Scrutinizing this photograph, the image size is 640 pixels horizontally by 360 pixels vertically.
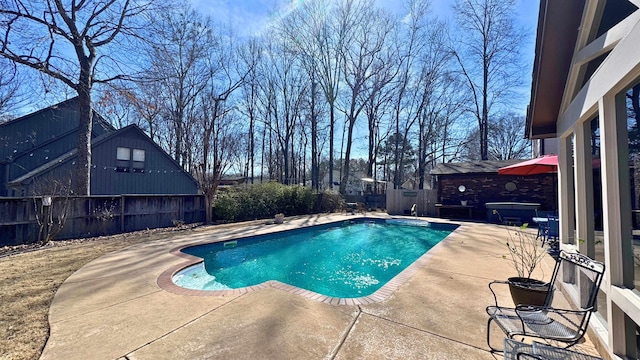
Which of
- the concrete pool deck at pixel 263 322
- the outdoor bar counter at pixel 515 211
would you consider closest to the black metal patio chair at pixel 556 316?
the concrete pool deck at pixel 263 322

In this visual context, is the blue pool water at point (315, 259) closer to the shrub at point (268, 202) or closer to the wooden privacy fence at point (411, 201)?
the shrub at point (268, 202)

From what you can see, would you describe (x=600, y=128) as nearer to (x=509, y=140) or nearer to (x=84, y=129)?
(x=84, y=129)

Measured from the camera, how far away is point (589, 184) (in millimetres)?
2961

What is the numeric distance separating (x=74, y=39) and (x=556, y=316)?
1413 cm

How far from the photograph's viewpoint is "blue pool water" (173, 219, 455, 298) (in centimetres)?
533

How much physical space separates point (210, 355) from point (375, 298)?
2.12 meters

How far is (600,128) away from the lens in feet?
7.56

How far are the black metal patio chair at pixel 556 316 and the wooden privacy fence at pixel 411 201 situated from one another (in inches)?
493

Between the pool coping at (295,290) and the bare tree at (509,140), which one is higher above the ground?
the bare tree at (509,140)

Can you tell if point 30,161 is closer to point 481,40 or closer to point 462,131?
point 481,40

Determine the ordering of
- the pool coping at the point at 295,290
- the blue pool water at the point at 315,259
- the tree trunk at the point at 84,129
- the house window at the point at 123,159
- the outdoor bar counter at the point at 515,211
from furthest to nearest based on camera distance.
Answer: the house window at the point at 123,159 → the outdoor bar counter at the point at 515,211 → the tree trunk at the point at 84,129 → the blue pool water at the point at 315,259 → the pool coping at the point at 295,290

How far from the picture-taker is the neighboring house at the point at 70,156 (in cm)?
1217

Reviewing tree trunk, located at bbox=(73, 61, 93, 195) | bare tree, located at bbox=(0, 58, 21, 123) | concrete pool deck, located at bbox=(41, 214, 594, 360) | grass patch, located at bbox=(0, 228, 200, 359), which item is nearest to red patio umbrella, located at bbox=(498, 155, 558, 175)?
concrete pool deck, located at bbox=(41, 214, 594, 360)

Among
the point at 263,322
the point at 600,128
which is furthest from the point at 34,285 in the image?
the point at 600,128
